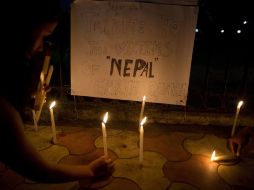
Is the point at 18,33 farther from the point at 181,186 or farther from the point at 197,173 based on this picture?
the point at 197,173

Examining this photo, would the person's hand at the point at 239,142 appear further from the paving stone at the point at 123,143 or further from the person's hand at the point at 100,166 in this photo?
the person's hand at the point at 100,166

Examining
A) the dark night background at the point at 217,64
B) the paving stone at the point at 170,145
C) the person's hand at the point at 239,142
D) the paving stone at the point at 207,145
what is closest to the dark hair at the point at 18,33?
the dark night background at the point at 217,64

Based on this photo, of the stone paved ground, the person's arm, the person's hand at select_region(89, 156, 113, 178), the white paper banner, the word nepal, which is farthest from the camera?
the word nepal

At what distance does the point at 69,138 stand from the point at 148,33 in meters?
1.85

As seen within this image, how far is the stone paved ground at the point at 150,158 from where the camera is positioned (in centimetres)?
306

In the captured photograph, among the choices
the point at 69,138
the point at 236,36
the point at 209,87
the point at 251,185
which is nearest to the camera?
the point at 251,185

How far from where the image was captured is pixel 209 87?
5.64 metres

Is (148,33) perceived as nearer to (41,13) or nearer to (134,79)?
(134,79)

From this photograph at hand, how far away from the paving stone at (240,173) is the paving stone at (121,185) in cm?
105

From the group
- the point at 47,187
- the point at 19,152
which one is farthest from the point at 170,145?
the point at 19,152

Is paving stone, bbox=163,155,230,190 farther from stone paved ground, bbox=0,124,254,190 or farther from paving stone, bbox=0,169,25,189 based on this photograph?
paving stone, bbox=0,169,25,189

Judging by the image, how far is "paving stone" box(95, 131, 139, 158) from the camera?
3609 millimetres

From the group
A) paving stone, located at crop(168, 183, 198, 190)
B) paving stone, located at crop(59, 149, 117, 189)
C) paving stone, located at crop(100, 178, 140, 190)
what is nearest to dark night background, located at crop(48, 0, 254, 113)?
paving stone, located at crop(59, 149, 117, 189)

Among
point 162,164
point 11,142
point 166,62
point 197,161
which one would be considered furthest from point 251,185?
point 11,142
